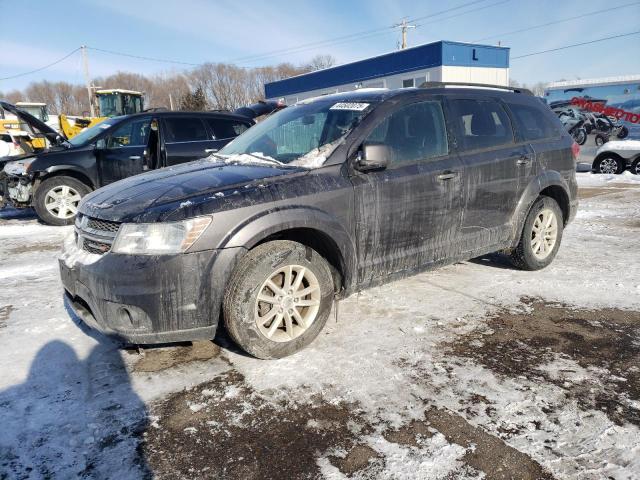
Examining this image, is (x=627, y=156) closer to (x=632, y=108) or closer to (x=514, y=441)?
(x=632, y=108)

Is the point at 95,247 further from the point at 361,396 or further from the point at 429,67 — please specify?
the point at 429,67

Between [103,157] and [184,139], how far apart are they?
1.39 m

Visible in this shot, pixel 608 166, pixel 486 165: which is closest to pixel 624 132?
pixel 608 166

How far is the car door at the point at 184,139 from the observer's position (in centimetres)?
760

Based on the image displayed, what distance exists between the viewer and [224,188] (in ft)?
9.61

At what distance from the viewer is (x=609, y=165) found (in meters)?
14.1

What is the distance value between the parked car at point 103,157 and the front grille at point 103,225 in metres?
4.62

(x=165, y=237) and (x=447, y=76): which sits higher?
(x=447, y=76)

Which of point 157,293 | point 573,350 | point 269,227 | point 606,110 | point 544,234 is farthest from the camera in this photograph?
point 606,110

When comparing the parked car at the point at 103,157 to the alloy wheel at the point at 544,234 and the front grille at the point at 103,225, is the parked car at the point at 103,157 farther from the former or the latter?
the alloy wheel at the point at 544,234

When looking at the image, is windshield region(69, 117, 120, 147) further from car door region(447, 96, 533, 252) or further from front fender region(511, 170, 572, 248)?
front fender region(511, 170, 572, 248)

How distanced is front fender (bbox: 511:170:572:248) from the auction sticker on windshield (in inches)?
73.5

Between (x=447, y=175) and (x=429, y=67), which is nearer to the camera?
(x=447, y=175)

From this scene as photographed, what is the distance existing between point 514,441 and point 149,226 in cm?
224
